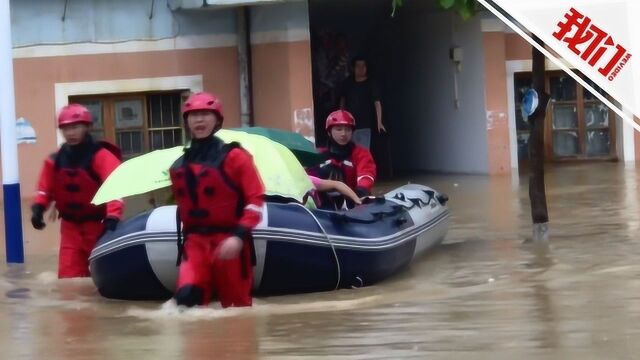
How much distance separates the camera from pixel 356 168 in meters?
10.4

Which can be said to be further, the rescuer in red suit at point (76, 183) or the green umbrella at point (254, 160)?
the rescuer in red suit at point (76, 183)

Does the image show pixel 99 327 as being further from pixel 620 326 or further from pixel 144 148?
pixel 144 148

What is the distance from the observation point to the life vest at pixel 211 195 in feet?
26.7

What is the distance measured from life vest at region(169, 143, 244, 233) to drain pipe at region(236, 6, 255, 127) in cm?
927

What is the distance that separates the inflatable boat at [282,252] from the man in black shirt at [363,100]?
789cm

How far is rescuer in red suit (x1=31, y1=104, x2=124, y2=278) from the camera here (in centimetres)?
945

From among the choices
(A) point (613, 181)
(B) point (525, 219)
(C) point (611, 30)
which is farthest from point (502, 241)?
(A) point (613, 181)

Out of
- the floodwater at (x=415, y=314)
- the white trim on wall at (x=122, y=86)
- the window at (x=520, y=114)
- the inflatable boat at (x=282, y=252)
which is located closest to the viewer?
the floodwater at (x=415, y=314)

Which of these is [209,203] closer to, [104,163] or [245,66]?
[104,163]

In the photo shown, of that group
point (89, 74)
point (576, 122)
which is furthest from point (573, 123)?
point (89, 74)

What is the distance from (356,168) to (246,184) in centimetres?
246

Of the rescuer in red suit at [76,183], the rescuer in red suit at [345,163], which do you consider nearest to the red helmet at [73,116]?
the rescuer in red suit at [76,183]

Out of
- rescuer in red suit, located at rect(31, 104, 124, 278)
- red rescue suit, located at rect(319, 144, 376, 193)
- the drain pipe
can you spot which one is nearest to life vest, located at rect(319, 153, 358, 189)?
red rescue suit, located at rect(319, 144, 376, 193)

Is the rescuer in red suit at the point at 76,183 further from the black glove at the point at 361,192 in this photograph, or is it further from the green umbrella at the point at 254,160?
the black glove at the point at 361,192
